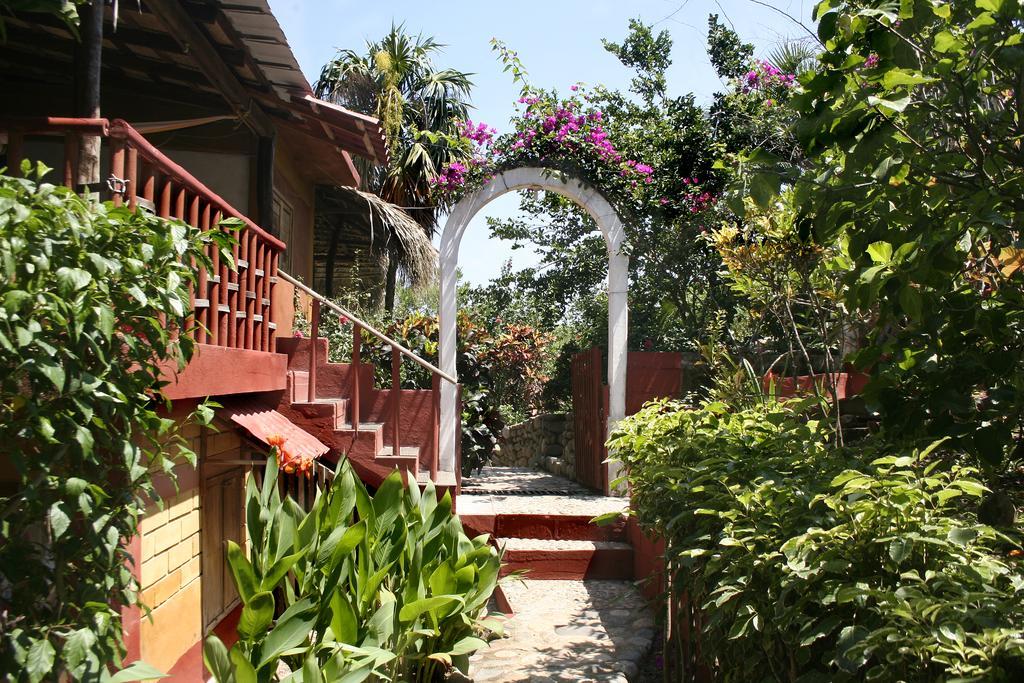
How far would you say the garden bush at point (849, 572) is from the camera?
6.22ft

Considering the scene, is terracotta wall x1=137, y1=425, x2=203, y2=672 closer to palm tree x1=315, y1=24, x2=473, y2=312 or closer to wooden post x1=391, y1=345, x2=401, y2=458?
wooden post x1=391, y1=345, x2=401, y2=458

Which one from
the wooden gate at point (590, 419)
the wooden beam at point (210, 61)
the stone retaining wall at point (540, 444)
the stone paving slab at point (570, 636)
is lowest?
the stone paving slab at point (570, 636)

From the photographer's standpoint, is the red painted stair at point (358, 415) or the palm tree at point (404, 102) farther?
the palm tree at point (404, 102)

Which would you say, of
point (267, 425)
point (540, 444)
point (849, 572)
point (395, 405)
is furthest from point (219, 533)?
point (540, 444)

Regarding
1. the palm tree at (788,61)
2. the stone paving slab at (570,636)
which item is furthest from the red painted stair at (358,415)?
the palm tree at (788,61)

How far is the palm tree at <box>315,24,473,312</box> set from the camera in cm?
1784

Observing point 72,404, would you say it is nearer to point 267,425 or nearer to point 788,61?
point 267,425

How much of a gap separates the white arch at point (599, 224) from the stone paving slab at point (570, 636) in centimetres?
229

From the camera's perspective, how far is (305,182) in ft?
33.8

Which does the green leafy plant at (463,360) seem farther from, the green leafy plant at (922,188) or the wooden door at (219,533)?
the green leafy plant at (922,188)

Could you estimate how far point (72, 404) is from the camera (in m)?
2.63

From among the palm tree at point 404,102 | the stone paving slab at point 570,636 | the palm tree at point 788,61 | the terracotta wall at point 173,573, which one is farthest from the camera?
the palm tree at point 404,102

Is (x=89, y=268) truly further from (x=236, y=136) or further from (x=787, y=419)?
(x=236, y=136)

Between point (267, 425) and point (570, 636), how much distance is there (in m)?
2.53
